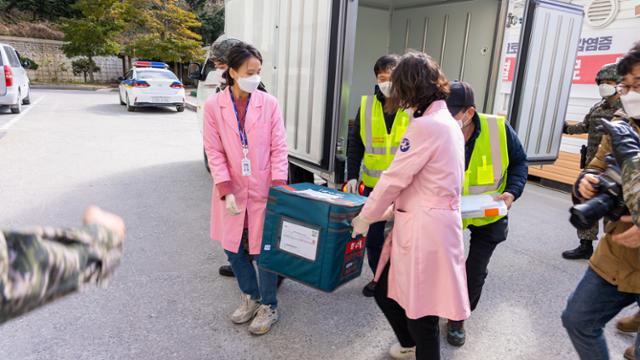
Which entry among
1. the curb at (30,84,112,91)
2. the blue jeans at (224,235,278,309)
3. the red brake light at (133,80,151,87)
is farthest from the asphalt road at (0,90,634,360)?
the curb at (30,84,112,91)

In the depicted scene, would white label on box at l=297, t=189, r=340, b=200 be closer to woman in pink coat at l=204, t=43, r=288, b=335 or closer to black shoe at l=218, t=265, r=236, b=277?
woman in pink coat at l=204, t=43, r=288, b=335

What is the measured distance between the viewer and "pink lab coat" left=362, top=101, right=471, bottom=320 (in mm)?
1805

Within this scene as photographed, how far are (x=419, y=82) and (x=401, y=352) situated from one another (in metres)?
1.53

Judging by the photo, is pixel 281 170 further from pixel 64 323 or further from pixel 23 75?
pixel 23 75

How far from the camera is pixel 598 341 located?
1.80 metres

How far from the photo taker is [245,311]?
9.25ft

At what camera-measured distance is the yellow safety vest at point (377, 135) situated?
2.89 m

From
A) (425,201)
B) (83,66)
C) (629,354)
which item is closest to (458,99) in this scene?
(425,201)

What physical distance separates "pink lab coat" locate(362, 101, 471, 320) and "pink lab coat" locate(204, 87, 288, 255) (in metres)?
0.89

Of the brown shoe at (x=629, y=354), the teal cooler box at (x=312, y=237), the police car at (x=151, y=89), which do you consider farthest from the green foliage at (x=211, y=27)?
the brown shoe at (x=629, y=354)

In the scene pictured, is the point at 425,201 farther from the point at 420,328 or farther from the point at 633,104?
the point at 633,104

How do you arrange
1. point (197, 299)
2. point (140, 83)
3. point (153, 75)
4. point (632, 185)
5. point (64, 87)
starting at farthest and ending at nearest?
point (64, 87)
point (153, 75)
point (140, 83)
point (197, 299)
point (632, 185)

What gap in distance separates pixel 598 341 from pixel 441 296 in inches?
26.0

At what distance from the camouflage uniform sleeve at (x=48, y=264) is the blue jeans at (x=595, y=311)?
5.99 feet
